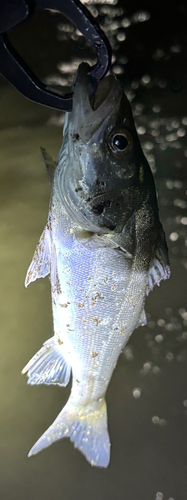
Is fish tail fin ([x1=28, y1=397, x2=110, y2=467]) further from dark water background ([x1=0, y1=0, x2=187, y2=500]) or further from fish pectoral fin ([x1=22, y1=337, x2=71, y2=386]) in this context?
dark water background ([x1=0, y1=0, x2=187, y2=500])

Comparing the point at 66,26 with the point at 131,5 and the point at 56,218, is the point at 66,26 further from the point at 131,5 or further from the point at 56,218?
the point at 56,218

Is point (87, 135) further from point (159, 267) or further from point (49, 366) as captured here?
point (49, 366)

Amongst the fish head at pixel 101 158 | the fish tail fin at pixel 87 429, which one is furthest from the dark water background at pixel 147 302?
the fish head at pixel 101 158

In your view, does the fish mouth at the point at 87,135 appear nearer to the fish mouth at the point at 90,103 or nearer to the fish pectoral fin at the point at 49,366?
the fish mouth at the point at 90,103

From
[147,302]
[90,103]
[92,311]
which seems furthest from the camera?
[147,302]

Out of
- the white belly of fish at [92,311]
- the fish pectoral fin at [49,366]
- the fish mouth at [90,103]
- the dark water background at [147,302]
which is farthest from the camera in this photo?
the dark water background at [147,302]

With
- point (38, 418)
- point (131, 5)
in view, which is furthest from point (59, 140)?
point (38, 418)

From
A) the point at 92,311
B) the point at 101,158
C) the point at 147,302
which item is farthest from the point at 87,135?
the point at 147,302
